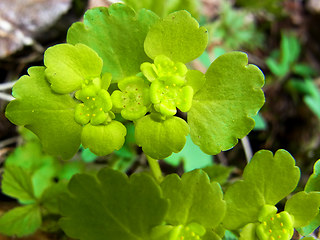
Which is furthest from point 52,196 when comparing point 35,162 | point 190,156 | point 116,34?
point 116,34

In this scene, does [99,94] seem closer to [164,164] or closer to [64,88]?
[64,88]

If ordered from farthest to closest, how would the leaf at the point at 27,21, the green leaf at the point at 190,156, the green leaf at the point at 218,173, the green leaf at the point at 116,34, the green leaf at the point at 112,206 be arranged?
the leaf at the point at 27,21 < the green leaf at the point at 190,156 < the green leaf at the point at 218,173 < the green leaf at the point at 116,34 < the green leaf at the point at 112,206

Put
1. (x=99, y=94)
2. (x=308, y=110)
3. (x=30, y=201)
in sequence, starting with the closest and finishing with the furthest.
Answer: (x=99, y=94) < (x=30, y=201) < (x=308, y=110)

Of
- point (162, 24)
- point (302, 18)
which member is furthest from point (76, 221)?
point (302, 18)

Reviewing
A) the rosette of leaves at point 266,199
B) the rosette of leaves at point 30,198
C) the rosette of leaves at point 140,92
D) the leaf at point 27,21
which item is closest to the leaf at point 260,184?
the rosette of leaves at point 266,199

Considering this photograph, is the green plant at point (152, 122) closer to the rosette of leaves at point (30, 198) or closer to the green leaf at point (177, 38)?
the green leaf at point (177, 38)
